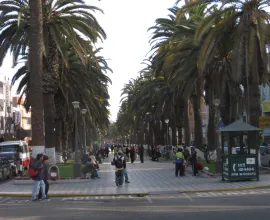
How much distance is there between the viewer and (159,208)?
1316 cm

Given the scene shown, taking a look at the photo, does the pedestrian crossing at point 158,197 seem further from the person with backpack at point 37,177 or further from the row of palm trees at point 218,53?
the row of palm trees at point 218,53

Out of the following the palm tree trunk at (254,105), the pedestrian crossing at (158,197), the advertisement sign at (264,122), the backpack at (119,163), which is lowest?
the pedestrian crossing at (158,197)

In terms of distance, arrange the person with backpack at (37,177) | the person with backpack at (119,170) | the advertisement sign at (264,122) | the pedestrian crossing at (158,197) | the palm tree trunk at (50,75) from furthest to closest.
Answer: the palm tree trunk at (50,75) → the advertisement sign at (264,122) → the person with backpack at (119,170) → the pedestrian crossing at (158,197) → the person with backpack at (37,177)

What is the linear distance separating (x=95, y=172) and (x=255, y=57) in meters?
10.6

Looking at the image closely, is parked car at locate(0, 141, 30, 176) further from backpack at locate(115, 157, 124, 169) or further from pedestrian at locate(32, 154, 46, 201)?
pedestrian at locate(32, 154, 46, 201)

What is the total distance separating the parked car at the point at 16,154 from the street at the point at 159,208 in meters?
14.8

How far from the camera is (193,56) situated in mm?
29172

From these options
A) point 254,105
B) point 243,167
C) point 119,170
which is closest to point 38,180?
point 119,170

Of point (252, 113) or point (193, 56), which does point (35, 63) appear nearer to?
point (193, 56)

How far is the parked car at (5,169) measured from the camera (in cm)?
2708

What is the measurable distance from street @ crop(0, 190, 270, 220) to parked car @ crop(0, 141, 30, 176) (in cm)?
1479

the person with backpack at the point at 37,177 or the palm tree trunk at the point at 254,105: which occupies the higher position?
the palm tree trunk at the point at 254,105

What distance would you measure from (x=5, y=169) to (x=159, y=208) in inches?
661

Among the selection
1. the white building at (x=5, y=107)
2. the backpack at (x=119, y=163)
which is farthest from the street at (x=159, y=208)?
the white building at (x=5, y=107)
